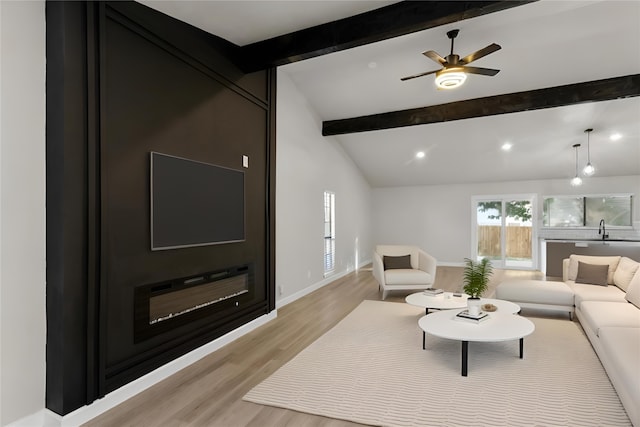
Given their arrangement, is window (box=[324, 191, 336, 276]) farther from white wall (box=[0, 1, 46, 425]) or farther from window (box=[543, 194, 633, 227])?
window (box=[543, 194, 633, 227])

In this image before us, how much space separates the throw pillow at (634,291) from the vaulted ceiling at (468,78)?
284cm

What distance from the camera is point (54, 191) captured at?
2.20 metres

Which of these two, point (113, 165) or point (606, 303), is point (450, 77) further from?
point (113, 165)

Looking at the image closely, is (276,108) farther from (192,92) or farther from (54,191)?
(54,191)

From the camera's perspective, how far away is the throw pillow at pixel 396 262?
19.6 feet

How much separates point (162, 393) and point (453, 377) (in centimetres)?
233

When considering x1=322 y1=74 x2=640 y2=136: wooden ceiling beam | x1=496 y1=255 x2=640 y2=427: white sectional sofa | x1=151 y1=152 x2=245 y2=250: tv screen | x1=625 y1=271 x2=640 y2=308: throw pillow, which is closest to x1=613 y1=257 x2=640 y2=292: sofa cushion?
x1=496 y1=255 x2=640 y2=427: white sectional sofa

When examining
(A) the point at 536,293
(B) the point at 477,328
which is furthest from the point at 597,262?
(B) the point at 477,328

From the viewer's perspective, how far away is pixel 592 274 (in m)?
4.66

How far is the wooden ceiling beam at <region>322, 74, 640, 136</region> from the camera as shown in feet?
16.6

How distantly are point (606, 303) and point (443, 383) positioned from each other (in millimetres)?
2390

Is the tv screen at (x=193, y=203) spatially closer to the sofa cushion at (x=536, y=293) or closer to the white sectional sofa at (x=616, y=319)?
the white sectional sofa at (x=616, y=319)

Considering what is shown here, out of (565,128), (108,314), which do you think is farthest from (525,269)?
(108,314)

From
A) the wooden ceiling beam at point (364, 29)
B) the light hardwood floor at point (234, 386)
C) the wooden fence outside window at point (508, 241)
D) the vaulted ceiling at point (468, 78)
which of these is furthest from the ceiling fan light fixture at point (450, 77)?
the wooden fence outside window at point (508, 241)
